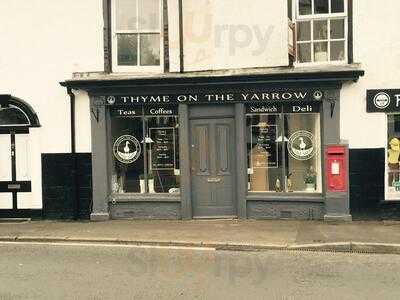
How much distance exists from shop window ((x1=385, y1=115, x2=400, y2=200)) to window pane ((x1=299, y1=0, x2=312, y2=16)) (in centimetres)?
293

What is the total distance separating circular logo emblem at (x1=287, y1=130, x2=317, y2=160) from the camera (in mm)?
13281

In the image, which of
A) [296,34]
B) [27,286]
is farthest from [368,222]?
[27,286]

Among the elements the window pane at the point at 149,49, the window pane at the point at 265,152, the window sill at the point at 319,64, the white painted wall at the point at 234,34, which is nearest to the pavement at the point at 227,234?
the window pane at the point at 265,152

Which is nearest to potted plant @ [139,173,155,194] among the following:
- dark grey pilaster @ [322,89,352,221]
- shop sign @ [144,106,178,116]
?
shop sign @ [144,106,178,116]

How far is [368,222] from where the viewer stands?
12.6 meters

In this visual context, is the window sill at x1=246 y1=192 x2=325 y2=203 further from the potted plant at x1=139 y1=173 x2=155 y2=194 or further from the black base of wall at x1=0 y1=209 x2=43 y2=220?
the black base of wall at x1=0 y1=209 x2=43 y2=220

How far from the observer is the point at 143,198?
13648 millimetres

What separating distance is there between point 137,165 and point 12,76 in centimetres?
361

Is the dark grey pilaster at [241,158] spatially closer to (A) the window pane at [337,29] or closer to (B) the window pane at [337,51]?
(B) the window pane at [337,51]

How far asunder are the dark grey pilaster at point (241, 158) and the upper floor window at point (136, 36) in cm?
222

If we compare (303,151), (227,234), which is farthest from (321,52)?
(227,234)

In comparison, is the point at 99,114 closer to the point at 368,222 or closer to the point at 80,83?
the point at 80,83

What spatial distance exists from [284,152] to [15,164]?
630 centimetres

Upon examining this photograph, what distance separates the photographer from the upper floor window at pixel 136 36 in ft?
45.0
